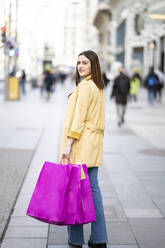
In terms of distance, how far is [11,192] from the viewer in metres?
6.25

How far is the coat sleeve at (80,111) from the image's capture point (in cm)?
388

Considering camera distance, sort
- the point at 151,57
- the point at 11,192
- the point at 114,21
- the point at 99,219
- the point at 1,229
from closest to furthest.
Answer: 1. the point at 99,219
2. the point at 1,229
3. the point at 11,192
4. the point at 151,57
5. the point at 114,21

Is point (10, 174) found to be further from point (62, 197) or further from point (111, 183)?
point (62, 197)

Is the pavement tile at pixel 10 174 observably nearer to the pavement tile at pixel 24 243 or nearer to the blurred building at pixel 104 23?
the pavement tile at pixel 24 243

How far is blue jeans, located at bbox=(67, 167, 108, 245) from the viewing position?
4.03 m

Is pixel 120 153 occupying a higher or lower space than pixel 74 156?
lower

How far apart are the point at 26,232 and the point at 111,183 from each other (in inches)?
95.0

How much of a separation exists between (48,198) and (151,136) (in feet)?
28.9

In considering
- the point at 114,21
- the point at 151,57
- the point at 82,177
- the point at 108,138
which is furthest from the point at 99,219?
the point at 114,21

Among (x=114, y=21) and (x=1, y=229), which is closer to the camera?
(x=1, y=229)

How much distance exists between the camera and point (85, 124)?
3.97 metres

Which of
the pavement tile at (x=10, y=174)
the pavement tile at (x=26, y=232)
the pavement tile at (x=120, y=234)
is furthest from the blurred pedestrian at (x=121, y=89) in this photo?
the pavement tile at (x=26, y=232)

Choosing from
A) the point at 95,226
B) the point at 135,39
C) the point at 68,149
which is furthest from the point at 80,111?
the point at 135,39

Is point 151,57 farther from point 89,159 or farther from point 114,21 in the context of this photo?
point 89,159
